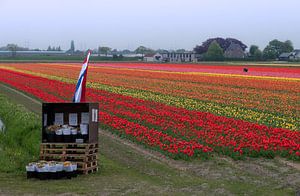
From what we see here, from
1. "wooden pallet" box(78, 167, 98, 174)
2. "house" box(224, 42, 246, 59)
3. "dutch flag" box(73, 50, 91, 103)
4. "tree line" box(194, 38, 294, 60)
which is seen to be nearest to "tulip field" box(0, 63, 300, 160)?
"wooden pallet" box(78, 167, 98, 174)

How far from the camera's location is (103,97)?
30953 millimetres

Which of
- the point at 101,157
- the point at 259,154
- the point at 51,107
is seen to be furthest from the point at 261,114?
the point at 51,107

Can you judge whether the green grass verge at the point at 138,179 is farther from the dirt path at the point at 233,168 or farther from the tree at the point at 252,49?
the tree at the point at 252,49

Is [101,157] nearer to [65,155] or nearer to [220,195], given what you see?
[65,155]

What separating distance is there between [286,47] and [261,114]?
16848cm

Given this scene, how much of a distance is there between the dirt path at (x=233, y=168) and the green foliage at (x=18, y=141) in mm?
1938

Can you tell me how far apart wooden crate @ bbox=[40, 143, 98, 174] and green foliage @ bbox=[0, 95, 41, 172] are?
0.72 meters

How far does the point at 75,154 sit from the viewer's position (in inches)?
464

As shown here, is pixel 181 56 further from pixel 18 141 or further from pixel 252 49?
pixel 18 141

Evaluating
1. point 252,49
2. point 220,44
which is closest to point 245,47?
point 220,44

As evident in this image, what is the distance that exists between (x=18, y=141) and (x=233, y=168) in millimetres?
6954

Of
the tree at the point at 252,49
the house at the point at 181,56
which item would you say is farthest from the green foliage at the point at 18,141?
the tree at the point at 252,49

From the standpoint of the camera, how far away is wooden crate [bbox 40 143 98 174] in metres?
11.7

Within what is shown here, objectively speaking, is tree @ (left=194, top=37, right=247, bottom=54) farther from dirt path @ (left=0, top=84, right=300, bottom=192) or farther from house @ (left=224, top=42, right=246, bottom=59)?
dirt path @ (left=0, top=84, right=300, bottom=192)
